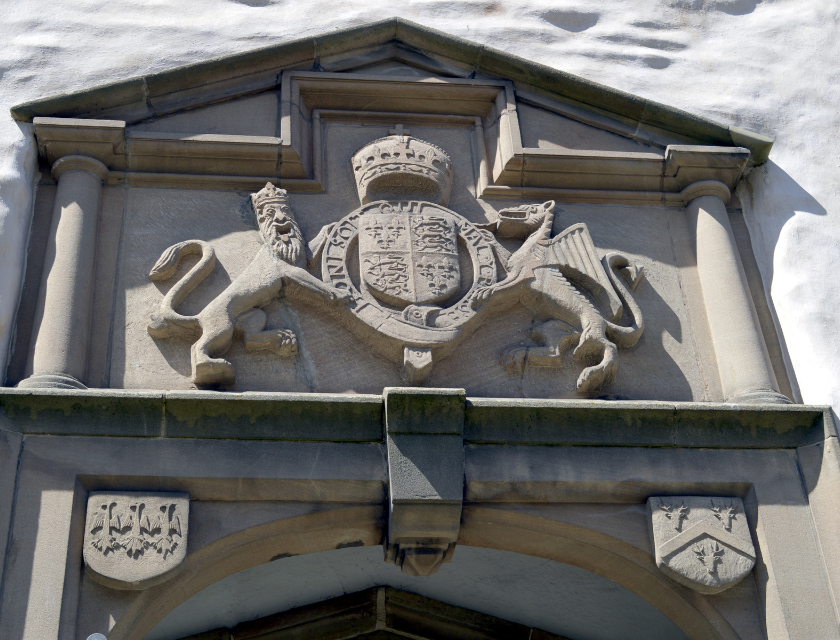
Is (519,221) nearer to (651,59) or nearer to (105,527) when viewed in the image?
(651,59)

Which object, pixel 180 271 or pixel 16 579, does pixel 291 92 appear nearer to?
pixel 180 271

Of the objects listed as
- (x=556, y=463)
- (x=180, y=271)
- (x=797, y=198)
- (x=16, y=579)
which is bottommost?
(x=16, y=579)

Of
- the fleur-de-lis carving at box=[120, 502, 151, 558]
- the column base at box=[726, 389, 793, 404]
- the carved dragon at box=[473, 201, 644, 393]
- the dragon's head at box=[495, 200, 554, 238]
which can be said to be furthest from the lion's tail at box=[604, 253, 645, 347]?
the fleur-de-lis carving at box=[120, 502, 151, 558]

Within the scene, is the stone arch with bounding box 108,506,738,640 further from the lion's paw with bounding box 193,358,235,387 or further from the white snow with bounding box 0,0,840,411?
the white snow with bounding box 0,0,840,411

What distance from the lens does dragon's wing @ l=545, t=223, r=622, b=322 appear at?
5.22 meters

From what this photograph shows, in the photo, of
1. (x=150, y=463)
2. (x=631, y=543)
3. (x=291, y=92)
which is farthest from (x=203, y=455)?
(x=291, y=92)

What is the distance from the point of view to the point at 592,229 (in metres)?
5.60

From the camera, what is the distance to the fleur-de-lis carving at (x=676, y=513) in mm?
4590

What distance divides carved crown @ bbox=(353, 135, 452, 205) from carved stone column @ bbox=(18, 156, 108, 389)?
1.28m

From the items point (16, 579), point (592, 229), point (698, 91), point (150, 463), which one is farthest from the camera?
point (698, 91)

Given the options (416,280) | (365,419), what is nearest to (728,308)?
(416,280)

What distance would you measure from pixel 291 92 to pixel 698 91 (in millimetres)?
2252

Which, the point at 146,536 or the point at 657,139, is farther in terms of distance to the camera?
the point at 657,139

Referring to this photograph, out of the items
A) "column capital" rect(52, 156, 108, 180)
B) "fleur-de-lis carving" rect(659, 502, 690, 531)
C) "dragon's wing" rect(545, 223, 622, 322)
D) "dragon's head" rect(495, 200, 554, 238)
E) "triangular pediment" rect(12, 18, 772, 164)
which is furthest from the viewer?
"triangular pediment" rect(12, 18, 772, 164)
